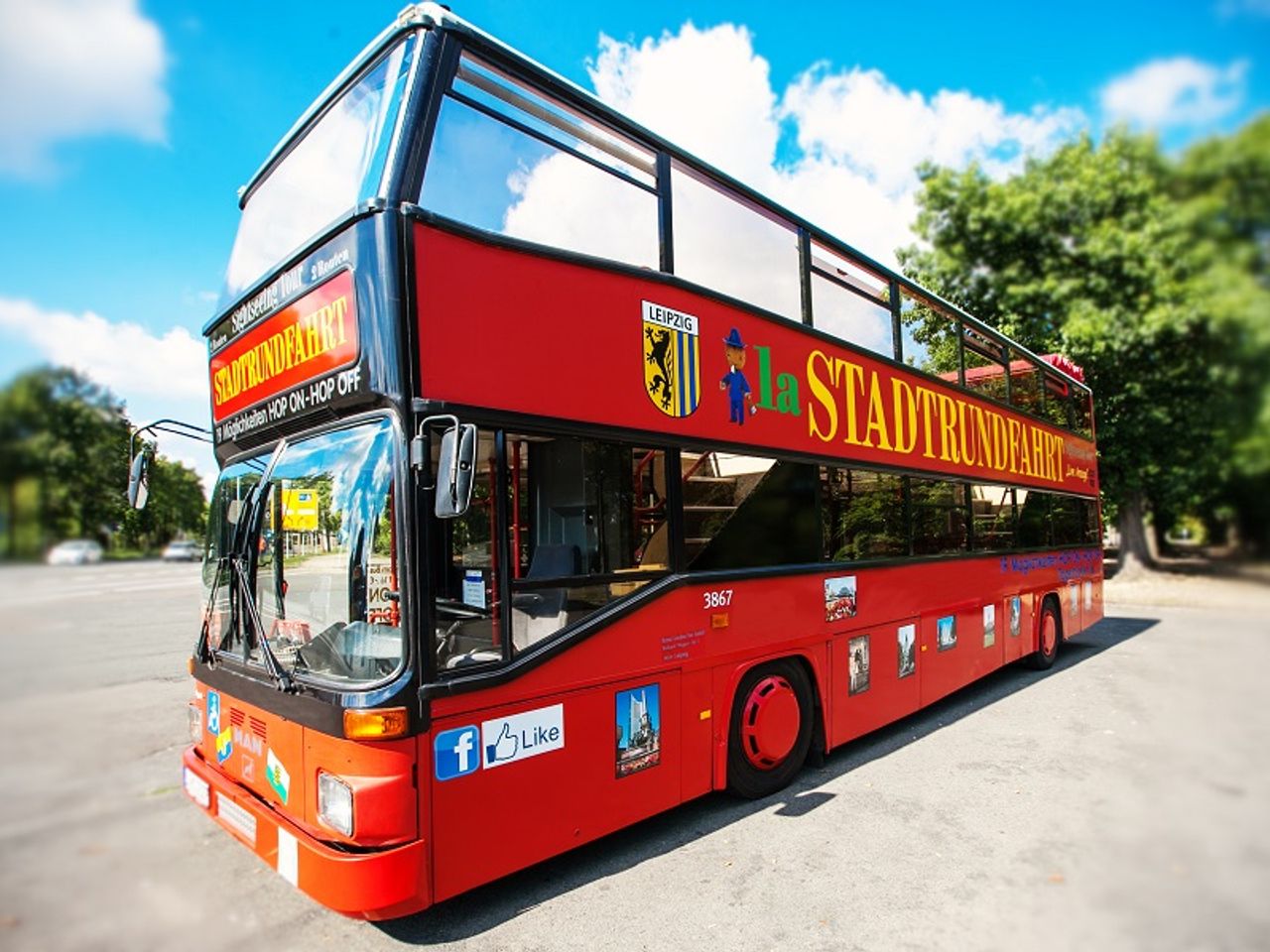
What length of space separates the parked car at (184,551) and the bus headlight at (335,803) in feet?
4.38

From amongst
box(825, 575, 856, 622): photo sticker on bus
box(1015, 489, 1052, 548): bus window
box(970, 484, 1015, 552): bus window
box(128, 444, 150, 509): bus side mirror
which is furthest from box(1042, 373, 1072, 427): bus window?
box(128, 444, 150, 509): bus side mirror

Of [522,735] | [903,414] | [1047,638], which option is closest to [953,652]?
[903,414]

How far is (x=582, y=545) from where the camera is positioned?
3.95 meters

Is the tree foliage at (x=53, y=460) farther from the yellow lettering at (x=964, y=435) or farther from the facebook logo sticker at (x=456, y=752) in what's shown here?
the yellow lettering at (x=964, y=435)

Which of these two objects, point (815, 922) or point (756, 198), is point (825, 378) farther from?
point (815, 922)

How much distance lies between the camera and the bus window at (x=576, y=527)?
145 inches

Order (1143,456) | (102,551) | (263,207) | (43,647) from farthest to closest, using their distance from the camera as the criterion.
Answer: (263,207) < (102,551) < (43,647) < (1143,456)

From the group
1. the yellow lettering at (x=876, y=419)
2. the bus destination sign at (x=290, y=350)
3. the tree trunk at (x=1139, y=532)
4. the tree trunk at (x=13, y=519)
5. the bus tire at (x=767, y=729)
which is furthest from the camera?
the yellow lettering at (x=876, y=419)

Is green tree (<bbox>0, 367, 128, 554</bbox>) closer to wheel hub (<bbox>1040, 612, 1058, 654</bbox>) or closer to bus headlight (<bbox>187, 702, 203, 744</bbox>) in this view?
bus headlight (<bbox>187, 702, 203, 744</bbox>)

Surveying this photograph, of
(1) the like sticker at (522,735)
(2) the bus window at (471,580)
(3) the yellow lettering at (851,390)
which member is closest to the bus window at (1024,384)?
(3) the yellow lettering at (851,390)

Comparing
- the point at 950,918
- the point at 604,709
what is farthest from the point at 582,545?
the point at 950,918

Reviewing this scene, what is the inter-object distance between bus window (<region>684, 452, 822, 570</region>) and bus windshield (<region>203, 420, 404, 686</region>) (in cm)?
194

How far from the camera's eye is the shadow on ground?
3475mm

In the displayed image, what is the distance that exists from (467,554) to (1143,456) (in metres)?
3.02
